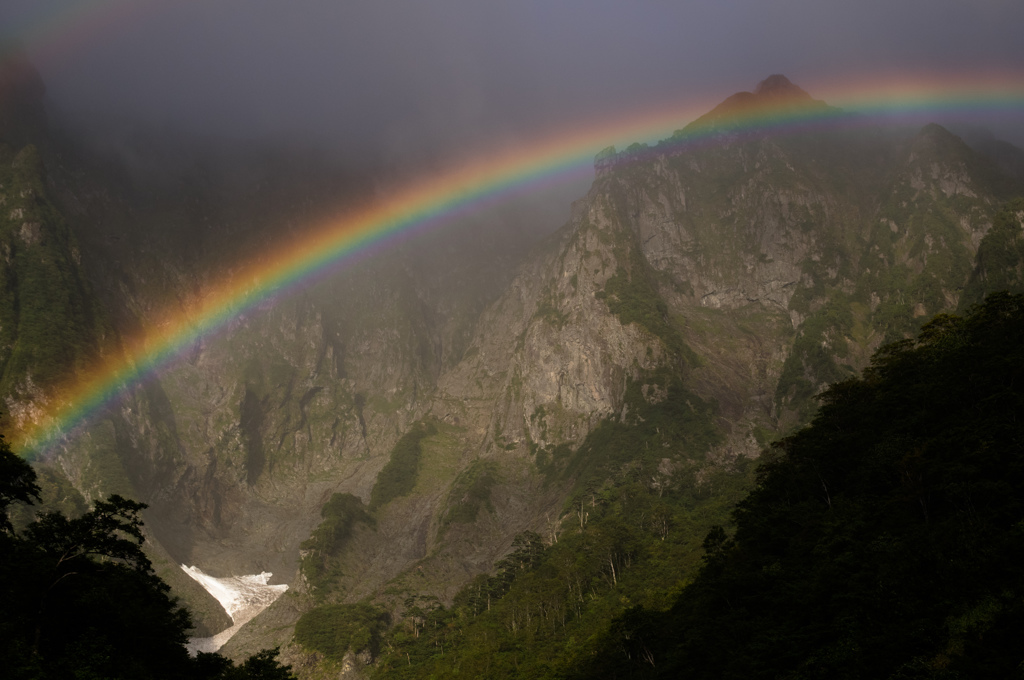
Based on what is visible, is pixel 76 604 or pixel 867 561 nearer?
pixel 76 604

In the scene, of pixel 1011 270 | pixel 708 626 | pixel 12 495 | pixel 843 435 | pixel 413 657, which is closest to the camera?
pixel 12 495

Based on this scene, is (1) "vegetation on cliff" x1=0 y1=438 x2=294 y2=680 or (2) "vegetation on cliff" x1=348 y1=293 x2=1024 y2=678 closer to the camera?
(1) "vegetation on cliff" x1=0 y1=438 x2=294 y2=680

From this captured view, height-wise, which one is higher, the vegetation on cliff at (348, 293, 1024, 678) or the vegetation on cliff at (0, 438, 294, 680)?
the vegetation on cliff at (0, 438, 294, 680)

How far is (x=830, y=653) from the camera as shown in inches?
1794

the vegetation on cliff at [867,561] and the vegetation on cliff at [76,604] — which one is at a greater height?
the vegetation on cliff at [76,604]

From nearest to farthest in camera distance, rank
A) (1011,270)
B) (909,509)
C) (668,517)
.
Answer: (909,509) → (668,517) → (1011,270)

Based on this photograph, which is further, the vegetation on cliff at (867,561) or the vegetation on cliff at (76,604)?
the vegetation on cliff at (867,561)

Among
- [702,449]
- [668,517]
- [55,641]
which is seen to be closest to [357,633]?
[668,517]

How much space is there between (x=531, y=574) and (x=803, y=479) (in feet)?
244

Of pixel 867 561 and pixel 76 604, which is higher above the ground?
pixel 76 604

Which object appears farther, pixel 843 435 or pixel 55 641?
pixel 843 435

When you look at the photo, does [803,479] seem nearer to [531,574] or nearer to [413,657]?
[531,574]

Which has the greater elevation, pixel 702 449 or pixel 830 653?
pixel 830 653

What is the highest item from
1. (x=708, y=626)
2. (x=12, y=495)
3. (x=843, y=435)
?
(x=12, y=495)
